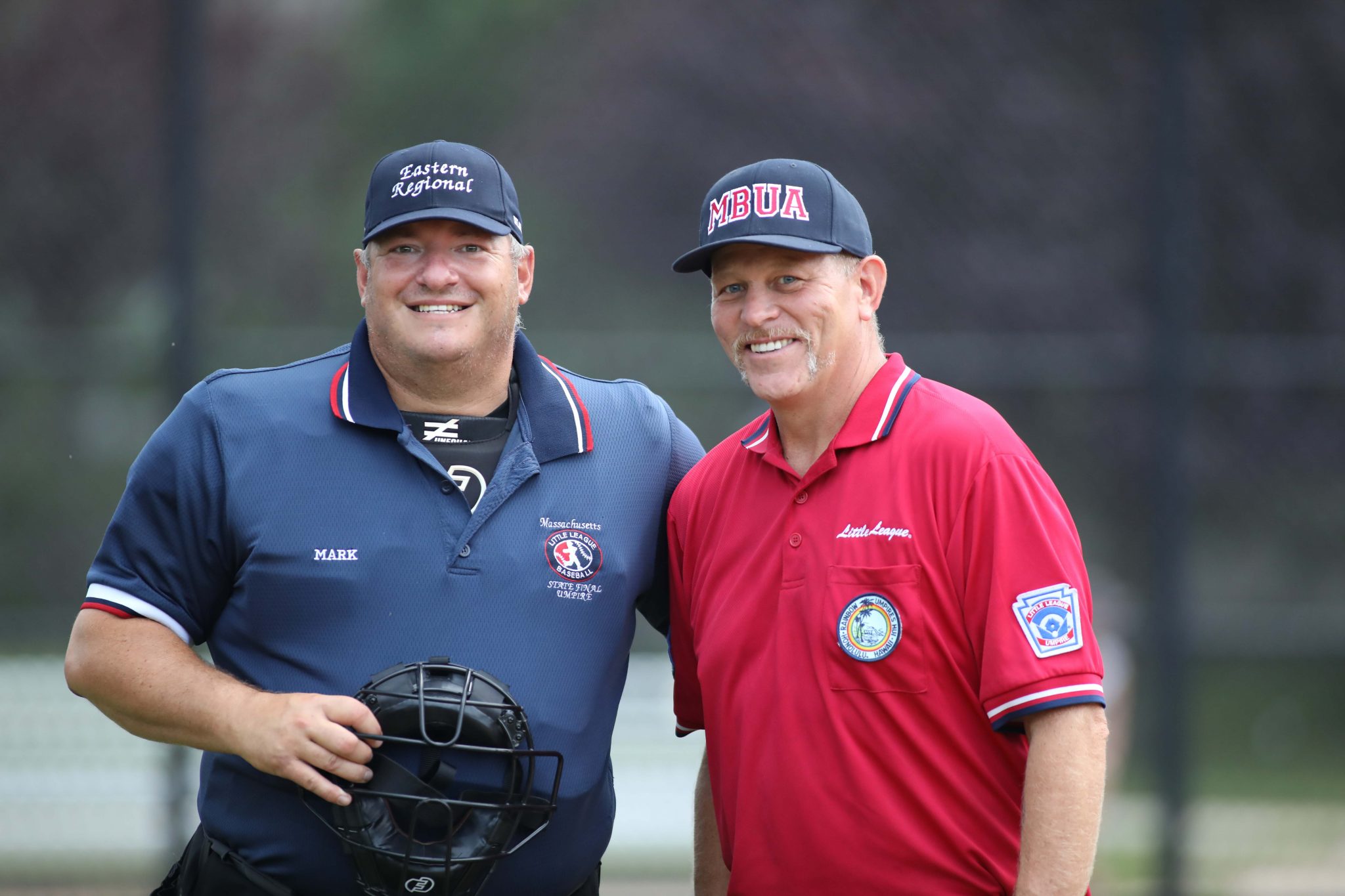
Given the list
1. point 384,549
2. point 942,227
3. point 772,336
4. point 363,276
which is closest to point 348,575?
point 384,549

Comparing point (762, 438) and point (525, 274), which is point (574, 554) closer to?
point (762, 438)

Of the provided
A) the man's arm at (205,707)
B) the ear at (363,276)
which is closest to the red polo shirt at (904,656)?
the man's arm at (205,707)

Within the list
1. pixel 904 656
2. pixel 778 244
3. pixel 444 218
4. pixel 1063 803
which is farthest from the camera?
pixel 444 218

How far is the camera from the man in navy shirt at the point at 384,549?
2535mm

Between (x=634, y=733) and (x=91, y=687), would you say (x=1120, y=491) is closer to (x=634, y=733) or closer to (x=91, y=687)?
(x=634, y=733)

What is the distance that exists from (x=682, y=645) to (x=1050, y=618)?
84cm

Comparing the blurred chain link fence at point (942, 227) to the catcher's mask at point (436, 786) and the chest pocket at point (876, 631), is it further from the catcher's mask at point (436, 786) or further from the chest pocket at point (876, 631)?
the catcher's mask at point (436, 786)

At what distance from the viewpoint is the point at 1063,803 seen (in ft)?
7.12

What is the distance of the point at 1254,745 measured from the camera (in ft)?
26.7

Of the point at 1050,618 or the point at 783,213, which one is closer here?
the point at 1050,618

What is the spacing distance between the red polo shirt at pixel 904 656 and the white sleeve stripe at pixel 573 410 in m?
0.53

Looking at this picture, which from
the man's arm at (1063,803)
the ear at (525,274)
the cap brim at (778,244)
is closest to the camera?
the man's arm at (1063,803)

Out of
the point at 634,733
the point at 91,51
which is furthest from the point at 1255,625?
the point at 91,51

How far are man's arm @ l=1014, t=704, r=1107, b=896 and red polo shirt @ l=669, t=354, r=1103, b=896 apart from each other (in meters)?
0.05
